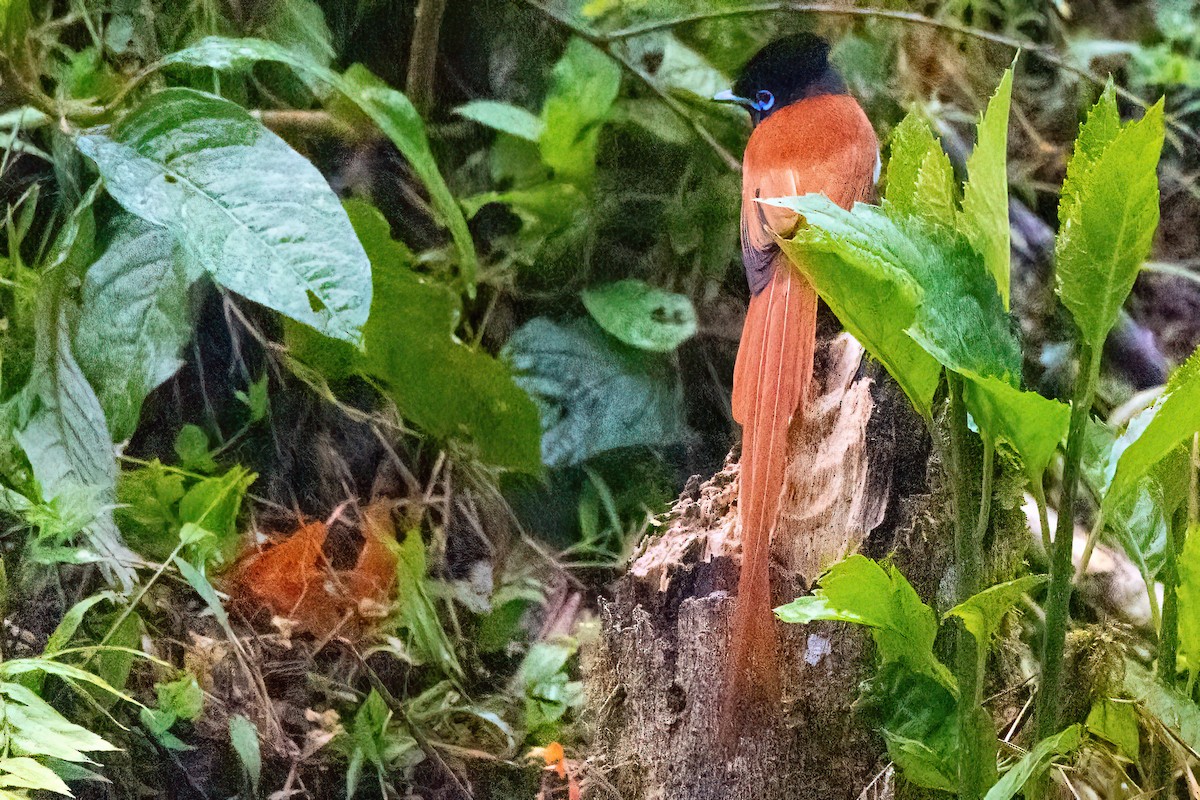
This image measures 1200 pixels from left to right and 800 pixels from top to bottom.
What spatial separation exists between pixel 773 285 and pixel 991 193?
0.64ft

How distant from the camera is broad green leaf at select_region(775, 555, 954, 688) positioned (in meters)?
0.73

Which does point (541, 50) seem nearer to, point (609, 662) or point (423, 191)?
point (423, 191)

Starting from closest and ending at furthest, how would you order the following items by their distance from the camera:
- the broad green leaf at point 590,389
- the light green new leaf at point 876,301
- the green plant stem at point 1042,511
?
the light green new leaf at point 876,301
the green plant stem at point 1042,511
the broad green leaf at point 590,389

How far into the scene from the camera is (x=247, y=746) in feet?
3.14

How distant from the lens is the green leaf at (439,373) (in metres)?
0.90

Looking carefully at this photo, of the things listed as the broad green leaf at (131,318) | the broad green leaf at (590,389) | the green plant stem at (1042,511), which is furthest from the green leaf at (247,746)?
the green plant stem at (1042,511)

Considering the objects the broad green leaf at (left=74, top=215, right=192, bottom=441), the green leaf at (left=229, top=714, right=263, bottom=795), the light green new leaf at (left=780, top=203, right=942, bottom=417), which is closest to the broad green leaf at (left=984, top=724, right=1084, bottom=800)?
the light green new leaf at (left=780, top=203, right=942, bottom=417)

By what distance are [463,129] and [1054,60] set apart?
0.56 m

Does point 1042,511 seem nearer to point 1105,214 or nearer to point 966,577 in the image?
point 966,577

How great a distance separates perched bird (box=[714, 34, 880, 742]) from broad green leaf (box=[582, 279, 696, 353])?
0.06m

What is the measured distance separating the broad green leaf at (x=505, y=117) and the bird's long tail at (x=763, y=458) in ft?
0.89

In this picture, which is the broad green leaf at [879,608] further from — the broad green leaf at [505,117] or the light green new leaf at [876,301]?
the broad green leaf at [505,117]

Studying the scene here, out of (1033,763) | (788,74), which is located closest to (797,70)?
(788,74)

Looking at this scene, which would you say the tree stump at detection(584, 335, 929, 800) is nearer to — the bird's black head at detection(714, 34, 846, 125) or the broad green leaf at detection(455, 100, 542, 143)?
the bird's black head at detection(714, 34, 846, 125)
